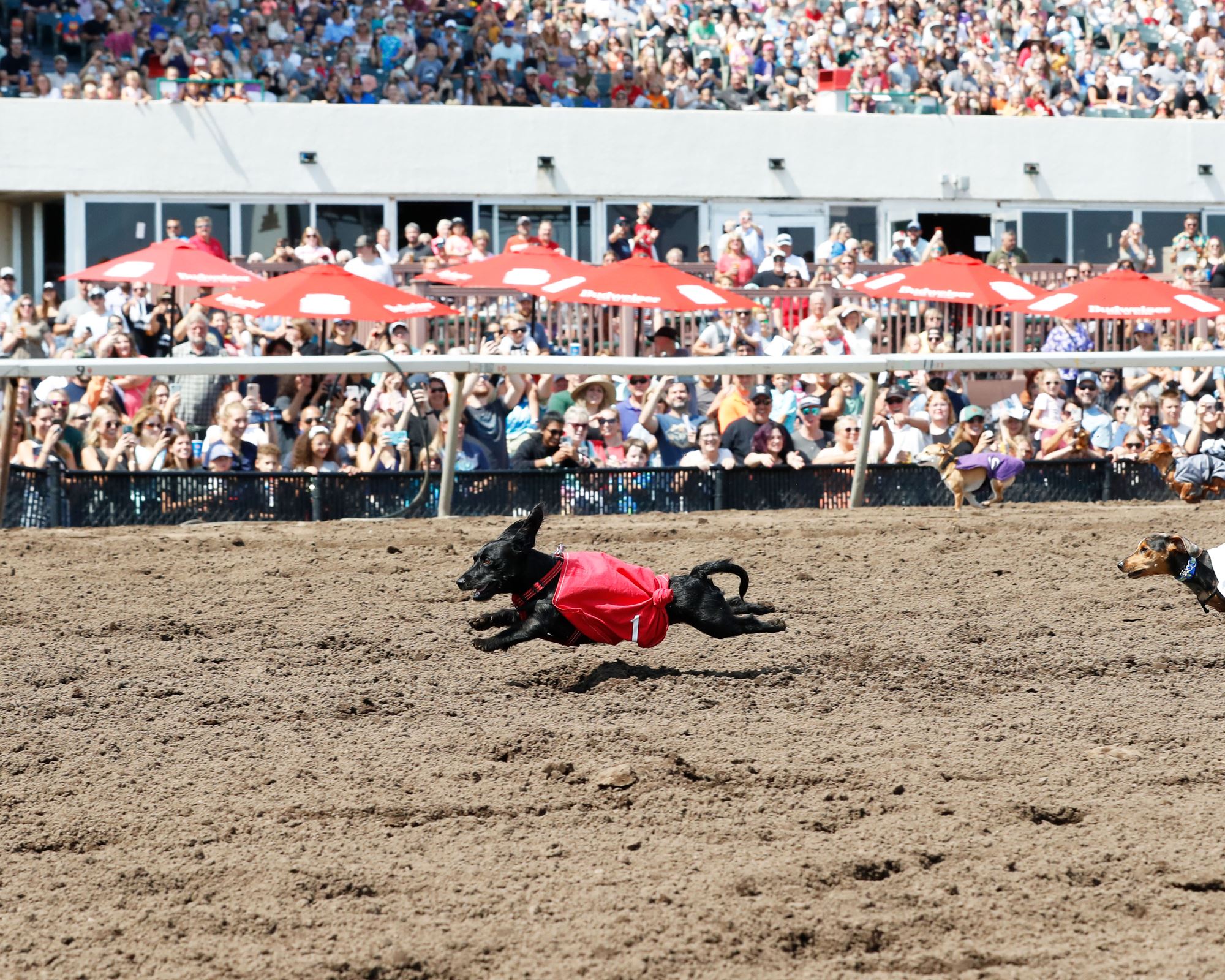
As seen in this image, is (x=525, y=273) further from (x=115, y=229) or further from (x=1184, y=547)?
(x=1184, y=547)

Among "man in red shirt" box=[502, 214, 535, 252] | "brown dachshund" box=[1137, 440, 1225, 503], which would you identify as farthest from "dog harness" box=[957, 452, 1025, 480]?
"man in red shirt" box=[502, 214, 535, 252]

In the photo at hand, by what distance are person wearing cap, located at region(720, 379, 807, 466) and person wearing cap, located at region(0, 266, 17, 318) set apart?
10172 millimetres

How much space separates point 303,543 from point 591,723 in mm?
4396

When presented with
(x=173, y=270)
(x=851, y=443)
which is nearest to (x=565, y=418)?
(x=851, y=443)

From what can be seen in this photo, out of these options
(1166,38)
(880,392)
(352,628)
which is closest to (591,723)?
(352,628)

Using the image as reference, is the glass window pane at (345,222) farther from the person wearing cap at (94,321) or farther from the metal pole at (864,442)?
the metal pole at (864,442)

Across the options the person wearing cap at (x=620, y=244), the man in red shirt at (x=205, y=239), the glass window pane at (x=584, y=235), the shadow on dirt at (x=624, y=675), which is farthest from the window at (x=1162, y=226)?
the shadow on dirt at (x=624, y=675)

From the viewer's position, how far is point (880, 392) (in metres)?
12.4

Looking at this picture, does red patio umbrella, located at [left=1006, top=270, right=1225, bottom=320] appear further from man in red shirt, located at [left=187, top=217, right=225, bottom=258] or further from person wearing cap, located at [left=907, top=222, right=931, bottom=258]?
man in red shirt, located at [left=187, top=217, right=225, bottom=258]

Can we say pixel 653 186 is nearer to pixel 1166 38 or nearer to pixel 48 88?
pixel 48 88

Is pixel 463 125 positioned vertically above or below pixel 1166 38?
below

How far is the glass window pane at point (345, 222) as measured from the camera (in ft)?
82.9

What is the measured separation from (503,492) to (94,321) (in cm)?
816

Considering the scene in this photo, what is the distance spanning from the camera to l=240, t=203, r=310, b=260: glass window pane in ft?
81.4
